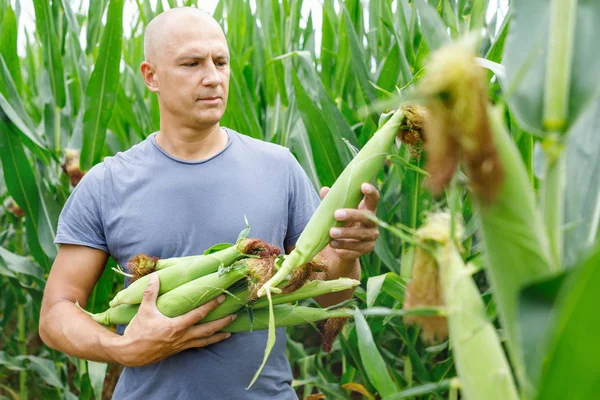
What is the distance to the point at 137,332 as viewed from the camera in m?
1.30

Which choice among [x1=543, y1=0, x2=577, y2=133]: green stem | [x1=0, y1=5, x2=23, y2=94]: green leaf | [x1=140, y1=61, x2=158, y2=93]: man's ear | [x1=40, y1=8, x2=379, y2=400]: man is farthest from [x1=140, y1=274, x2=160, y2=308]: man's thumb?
[x1=0, y1=5, x2=23, y2=94]: green leaf

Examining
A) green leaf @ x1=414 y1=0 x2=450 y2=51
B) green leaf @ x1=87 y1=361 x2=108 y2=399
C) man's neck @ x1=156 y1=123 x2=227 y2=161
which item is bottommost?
green leaf @ x1=87 y1=361 x2=108 y2=399

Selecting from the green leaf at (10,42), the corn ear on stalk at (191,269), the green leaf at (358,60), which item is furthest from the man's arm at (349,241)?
the green leaf at (10,42)

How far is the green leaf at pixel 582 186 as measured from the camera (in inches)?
22.4

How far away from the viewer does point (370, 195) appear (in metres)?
1.20

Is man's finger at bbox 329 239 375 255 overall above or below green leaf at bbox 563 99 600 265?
below

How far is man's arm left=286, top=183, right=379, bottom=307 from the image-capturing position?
1.08 metres

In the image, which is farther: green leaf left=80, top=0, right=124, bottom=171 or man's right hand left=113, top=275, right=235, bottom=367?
green leaf left=80, top=0, right=124, bottom=171

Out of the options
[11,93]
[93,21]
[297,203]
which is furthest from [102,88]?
[297,203]

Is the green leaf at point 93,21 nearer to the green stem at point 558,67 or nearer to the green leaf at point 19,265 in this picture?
the green leaf at point 19,265

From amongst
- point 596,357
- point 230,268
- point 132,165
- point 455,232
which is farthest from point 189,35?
point 596,357

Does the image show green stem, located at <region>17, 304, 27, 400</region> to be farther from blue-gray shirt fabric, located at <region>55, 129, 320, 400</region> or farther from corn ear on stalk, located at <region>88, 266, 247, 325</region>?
corn ear on stalk, located at <region>88, 266, 247, 325</region>

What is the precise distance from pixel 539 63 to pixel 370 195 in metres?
0.73

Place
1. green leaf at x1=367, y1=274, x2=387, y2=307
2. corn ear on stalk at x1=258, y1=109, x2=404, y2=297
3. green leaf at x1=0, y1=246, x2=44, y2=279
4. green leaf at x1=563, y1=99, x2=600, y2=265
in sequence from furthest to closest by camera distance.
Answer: green leaf at x1=0, y1=246, x2=44, y2=279
green leaf at x1=367, y1=274, x2=387, y2=307
corn ear on stalk at x1=258, y1=109, x2=404, y2=297
green leaf at x1=563, y1=99, x2=600, y2=265
